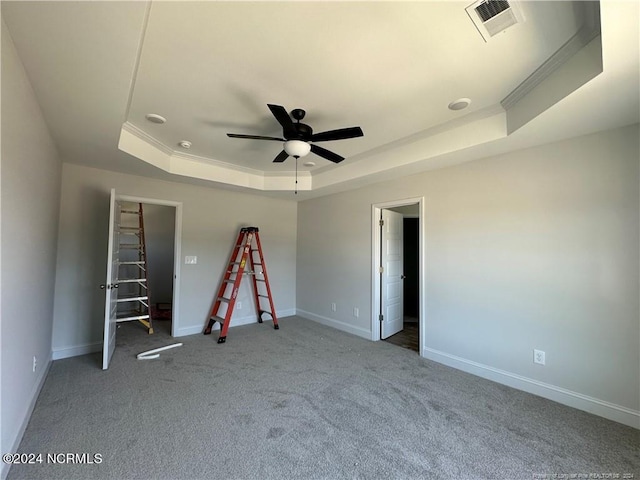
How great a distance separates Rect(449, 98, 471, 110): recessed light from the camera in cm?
231

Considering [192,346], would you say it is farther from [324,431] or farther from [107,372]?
[324,431]

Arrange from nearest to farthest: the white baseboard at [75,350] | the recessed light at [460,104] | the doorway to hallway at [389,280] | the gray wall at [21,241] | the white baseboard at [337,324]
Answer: the gray wall at [21,241] < the recessed light at [460,104] < the white baseboard at [75,350] < the doorway to hallway at [389,280] < the white baseboard at [337,324]

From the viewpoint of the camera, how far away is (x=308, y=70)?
1950 millimetres

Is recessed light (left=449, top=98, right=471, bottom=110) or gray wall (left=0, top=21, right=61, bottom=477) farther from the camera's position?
recessed light (left=449, top=98, right=471, bottom=110)

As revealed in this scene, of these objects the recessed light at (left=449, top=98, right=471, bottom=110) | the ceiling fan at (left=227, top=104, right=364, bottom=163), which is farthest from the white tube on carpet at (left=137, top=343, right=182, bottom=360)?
the recessed light at (left=449, top=98, right=471, bottom=110)

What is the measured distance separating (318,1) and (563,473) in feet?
9.95

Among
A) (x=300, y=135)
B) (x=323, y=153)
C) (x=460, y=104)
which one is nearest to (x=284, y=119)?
(x=300, y=135)

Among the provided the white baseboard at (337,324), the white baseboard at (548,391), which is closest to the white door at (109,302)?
the white baseboard at (337,324)

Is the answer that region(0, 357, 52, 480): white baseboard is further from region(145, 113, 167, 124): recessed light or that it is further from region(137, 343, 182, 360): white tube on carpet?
region(145, 113, 167, 124): recessed light

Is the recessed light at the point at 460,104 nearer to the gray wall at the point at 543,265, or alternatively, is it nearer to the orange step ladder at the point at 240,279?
the gray wall at the point at 543,265

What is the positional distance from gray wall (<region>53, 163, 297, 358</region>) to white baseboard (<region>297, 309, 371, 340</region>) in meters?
0.40

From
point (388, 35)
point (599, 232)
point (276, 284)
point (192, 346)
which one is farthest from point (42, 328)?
point (599, 232)

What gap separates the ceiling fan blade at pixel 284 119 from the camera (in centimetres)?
193

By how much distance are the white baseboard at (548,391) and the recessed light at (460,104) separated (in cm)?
258
